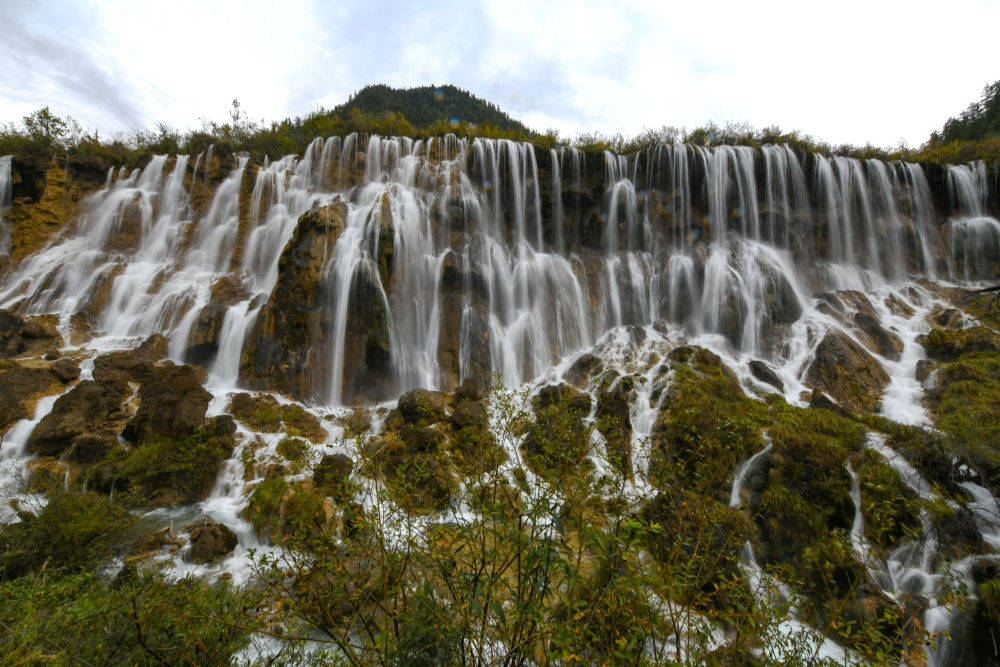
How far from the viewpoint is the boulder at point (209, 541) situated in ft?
20.2

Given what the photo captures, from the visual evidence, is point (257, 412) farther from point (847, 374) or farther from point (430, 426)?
point (847, 374)

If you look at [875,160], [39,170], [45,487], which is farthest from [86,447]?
[875,160]

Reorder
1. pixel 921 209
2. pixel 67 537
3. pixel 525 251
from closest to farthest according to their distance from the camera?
pixel 67 537, pixel 525 251, pixel 921 209

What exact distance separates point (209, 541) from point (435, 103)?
83.3 metres

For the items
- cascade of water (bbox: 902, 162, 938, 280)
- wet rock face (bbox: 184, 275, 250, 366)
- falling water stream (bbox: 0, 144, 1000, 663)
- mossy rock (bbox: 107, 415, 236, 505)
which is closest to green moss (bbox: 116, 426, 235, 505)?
mossy rock (bbox: 107, 415, 236, 505)

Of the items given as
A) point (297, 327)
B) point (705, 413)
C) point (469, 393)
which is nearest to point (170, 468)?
point (297, 327)

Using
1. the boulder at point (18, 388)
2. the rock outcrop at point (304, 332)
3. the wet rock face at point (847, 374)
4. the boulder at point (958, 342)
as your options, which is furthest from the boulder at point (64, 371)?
the boulder at point (958, 342)

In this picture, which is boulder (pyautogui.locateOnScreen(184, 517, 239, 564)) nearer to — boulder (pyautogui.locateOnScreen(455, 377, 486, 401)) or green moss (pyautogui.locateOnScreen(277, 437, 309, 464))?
green moss (pyautogui.locateOnScreen(277, 437, 309, 464))

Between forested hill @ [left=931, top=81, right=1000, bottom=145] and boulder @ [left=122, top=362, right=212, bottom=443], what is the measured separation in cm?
4307

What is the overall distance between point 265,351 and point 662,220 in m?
17.1

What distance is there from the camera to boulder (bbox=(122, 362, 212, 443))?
842 cm

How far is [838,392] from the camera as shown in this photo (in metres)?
10.7

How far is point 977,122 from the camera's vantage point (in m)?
28.3

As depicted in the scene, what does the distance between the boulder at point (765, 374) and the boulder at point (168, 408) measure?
1541cm
